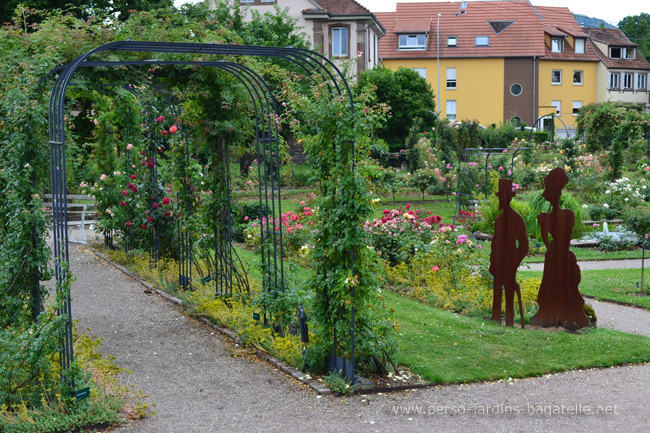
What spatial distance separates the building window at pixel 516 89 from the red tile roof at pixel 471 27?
181 centimetres

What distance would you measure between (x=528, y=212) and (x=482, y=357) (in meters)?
7.77

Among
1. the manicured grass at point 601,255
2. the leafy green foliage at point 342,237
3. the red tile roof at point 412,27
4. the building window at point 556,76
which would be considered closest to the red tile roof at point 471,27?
the red tile roof at point 412,27

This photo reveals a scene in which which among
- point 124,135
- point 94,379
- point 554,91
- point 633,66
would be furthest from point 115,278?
point 633,66

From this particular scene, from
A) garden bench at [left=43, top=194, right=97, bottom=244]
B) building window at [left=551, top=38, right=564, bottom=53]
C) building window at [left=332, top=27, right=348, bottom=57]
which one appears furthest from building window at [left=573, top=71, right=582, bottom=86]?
garden bench at [left=43, top=194, right=97, bottom=244]

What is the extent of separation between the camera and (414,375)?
6.18 meters

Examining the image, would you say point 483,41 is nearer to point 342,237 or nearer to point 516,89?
point 516,89

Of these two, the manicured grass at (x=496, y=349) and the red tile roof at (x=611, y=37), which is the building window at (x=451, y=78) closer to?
the red tile roof at (x=611, y=37)

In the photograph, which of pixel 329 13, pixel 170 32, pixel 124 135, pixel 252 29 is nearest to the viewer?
pixel 170 32

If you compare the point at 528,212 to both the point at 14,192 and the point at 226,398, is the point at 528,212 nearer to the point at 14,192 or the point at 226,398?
the point at 226,398

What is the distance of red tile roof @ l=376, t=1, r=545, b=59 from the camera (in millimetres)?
43375

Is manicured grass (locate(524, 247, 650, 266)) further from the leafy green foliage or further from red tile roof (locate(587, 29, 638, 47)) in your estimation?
red tile roof (locate(587, 29, 638, 47))

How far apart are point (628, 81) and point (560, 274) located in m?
47.4

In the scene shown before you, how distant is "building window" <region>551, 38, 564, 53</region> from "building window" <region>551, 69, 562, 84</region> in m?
1.31

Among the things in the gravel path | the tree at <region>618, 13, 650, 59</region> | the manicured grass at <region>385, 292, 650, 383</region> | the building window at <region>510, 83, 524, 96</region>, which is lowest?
the gravel path
